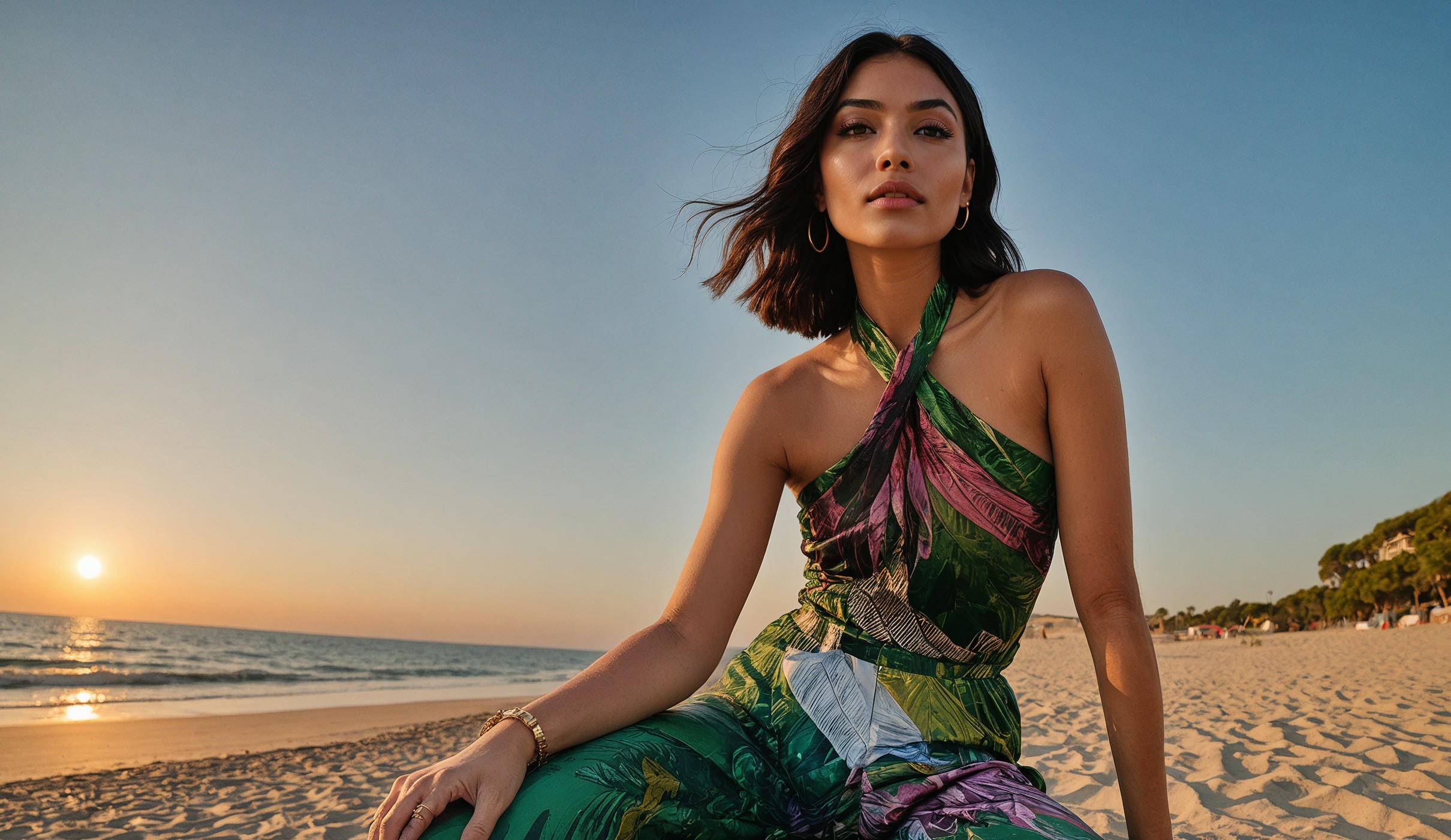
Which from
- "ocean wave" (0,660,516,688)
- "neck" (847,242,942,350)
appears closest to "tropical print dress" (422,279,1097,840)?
"neck" (847,242,942,350)

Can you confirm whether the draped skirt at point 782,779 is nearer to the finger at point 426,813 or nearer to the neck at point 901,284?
the finger at point 426,813

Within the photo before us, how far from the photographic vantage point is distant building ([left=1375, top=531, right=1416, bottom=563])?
46556 mm

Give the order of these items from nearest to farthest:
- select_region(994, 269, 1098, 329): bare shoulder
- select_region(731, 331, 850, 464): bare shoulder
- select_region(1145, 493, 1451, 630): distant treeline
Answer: select_region(994, 269, 1098, 329): bare shoulder
select_region(731, 331, 850, 464): bare shoulder
select_region(1145, 493, 1451, 630): distant treeline

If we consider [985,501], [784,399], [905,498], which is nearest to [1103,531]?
[985,501]

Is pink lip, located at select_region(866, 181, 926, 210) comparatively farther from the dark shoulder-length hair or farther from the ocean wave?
the ocean wave

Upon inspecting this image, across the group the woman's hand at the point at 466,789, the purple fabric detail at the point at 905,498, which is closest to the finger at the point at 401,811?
the woman's hand at the point at 466,789

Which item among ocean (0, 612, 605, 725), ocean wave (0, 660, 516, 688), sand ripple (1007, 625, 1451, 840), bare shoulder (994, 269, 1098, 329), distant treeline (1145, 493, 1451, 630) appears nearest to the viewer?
bare shoulder (994, 269, 1098, 329)

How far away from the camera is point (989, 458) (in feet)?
4.76

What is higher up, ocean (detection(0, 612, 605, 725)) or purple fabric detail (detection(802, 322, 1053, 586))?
purple fabric detail (detection(802, 322, 1053, 586))

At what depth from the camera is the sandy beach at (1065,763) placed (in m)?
3.34

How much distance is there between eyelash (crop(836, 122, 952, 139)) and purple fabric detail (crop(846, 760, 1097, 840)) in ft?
4.14

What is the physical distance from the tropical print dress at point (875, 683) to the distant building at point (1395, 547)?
56.9 m

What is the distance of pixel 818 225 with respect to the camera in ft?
6.72

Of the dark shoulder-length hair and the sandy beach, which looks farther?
the sandy beach
